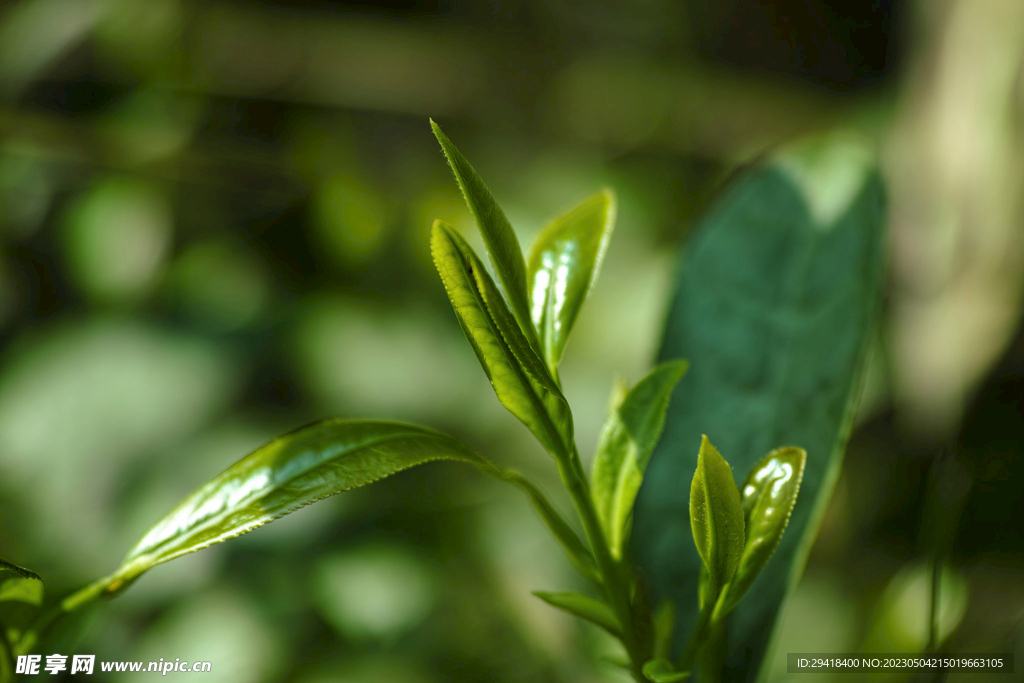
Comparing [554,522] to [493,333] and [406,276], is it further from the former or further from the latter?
[406,276]

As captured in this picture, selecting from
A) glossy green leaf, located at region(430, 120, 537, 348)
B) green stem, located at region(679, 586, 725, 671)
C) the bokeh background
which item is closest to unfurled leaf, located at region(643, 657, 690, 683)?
green stem, located at region(679, 586, 725, 671)

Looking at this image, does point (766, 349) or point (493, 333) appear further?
point (766, 349)

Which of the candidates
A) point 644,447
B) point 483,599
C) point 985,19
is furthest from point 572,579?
point 985,19

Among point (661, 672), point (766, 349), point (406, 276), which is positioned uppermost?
point (406, 276)

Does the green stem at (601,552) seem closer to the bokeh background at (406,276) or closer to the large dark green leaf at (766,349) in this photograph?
the large dark green leaf at (766,349)

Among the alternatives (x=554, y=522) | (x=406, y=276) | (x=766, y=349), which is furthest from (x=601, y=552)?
(x=406, y=276)

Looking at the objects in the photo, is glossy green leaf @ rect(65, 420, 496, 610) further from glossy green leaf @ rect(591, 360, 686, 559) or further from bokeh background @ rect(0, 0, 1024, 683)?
bokeh background @ rect(0, 0, 1024, 683)

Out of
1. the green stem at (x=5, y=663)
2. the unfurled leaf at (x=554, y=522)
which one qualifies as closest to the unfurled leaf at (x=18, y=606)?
the green stem at (x=5, y=663)
